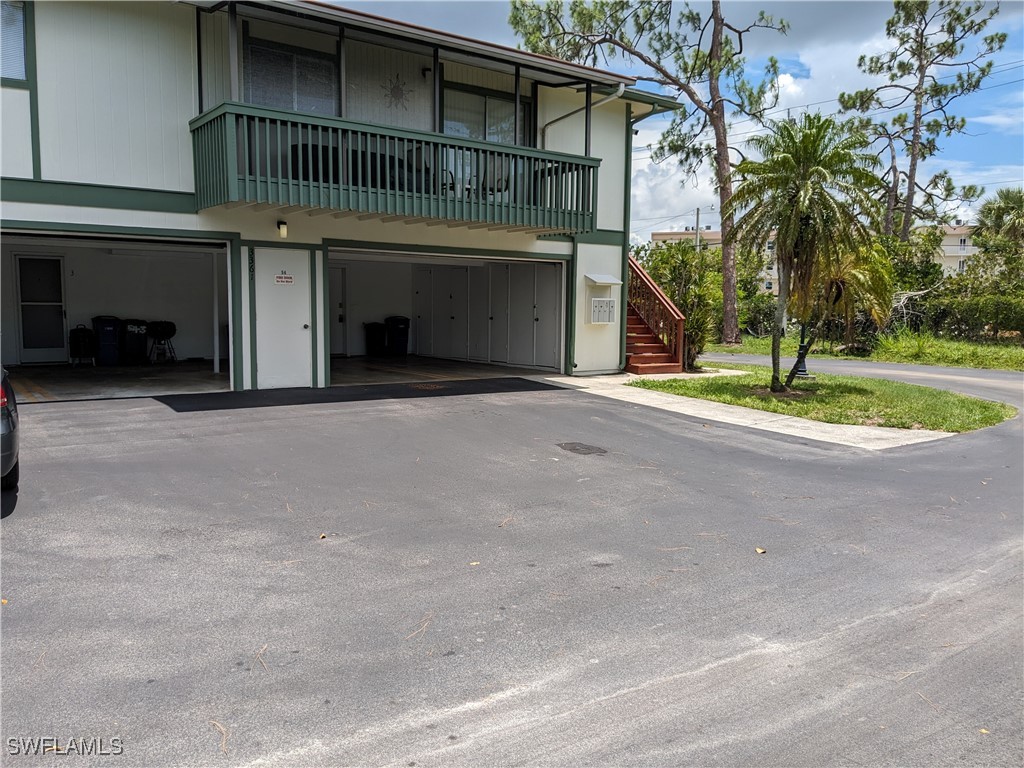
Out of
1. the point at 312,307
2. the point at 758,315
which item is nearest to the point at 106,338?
the point at 312,307

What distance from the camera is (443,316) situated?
19312 mm

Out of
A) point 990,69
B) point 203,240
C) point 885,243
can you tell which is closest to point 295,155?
point 203,240

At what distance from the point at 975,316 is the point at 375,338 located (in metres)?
20.2

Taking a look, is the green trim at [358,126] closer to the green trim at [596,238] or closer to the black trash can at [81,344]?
the green trim at [596,238]

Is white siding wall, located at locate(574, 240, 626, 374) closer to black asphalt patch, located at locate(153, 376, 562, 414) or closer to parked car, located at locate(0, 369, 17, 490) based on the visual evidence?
black asphalt patch, located at locate(153, 376, 562, 414)

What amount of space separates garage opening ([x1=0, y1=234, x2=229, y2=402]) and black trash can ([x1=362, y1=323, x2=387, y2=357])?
348cm

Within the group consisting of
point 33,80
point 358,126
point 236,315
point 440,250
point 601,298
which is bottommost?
point 236,315

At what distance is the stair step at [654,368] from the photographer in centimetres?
1642

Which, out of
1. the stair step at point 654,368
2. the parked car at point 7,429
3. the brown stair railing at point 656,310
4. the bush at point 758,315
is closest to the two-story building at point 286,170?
the stair step at point 654,368

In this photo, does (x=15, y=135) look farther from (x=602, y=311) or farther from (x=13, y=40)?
(x=602, y=311)

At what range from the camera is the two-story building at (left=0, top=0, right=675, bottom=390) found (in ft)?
33.8

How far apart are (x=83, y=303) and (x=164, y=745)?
50.9 feet

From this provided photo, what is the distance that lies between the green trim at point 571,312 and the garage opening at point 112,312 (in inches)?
265

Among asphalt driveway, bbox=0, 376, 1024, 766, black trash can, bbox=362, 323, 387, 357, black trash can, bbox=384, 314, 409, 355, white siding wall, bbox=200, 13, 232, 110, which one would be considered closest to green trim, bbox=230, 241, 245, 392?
white siding wall, bbox=200, 13, 232, 110
